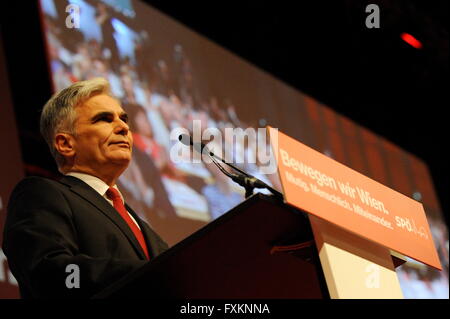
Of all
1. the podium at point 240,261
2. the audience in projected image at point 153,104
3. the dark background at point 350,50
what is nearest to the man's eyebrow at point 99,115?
the podium at point 240,261

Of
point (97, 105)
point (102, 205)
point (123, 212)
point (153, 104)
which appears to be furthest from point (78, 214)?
point (153, 104)

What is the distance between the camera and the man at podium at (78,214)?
4.81 ft

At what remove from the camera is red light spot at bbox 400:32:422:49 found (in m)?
5.48

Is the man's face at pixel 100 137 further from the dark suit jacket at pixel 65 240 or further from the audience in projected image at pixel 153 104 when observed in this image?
the audience in projected image at pixel 153 104

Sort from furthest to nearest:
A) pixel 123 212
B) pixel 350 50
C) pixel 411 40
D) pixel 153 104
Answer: pixel 350 50
pixel 411 40
pixel 153 104
pixel 123 212

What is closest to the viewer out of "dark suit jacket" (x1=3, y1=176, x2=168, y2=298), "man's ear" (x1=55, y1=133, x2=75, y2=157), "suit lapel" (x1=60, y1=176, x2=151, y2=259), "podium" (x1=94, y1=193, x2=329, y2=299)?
"podium" (x1=94, y1=193, x2=329, y2=299)

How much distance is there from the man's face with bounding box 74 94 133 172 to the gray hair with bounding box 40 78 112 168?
2 cm

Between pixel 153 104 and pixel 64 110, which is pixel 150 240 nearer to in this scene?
pixel 64 110

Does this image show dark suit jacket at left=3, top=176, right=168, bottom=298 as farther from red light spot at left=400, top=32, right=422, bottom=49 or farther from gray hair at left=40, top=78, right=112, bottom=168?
red light spot at left=400, top=32, right=422, bottom=49

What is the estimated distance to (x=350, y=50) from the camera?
577 cm

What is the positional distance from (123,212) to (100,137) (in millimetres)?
239

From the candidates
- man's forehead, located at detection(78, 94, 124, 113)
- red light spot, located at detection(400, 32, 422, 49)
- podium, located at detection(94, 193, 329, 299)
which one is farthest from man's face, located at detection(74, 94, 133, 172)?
red light spot, located at detection(400, 32, 422, 49)

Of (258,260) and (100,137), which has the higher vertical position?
(100,137)

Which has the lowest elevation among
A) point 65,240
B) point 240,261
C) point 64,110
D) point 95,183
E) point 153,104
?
point 240,261
